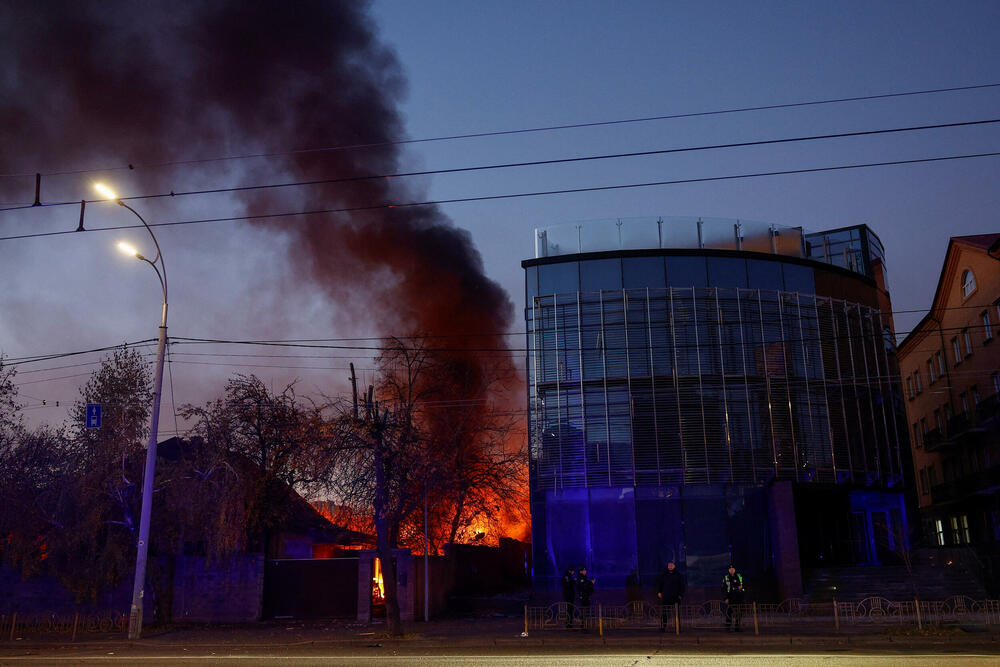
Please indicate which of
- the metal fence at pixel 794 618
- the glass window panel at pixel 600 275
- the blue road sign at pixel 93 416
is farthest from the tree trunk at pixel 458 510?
the blue road sign at pixel 93 416

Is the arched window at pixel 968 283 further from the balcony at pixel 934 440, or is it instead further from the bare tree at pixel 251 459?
the bare tree at pixel 251 459

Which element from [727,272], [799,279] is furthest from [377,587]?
[799,279]

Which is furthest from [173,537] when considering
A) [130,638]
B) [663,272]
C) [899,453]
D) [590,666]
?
[899,453]

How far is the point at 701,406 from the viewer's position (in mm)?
32750

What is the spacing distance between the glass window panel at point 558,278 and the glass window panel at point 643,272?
2.10m

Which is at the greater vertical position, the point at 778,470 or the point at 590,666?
the point at 778,470

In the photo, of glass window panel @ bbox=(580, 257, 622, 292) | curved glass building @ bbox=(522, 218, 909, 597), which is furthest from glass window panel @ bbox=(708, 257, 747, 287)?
glass window panel @ bbox=(580, 257, 622, 292)

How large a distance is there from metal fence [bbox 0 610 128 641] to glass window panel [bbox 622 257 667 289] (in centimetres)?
2227

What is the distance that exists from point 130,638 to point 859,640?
17707mm

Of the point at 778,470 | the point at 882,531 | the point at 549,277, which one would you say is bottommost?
the point at 882,531

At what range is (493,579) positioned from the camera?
4156cm

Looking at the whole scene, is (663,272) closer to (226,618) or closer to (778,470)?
(778,470)

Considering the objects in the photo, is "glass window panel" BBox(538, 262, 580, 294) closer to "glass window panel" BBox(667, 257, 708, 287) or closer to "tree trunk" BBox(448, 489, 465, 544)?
"glass window panel" BBox(667, 257, 708, 287)

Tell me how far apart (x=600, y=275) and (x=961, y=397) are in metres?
26.2
